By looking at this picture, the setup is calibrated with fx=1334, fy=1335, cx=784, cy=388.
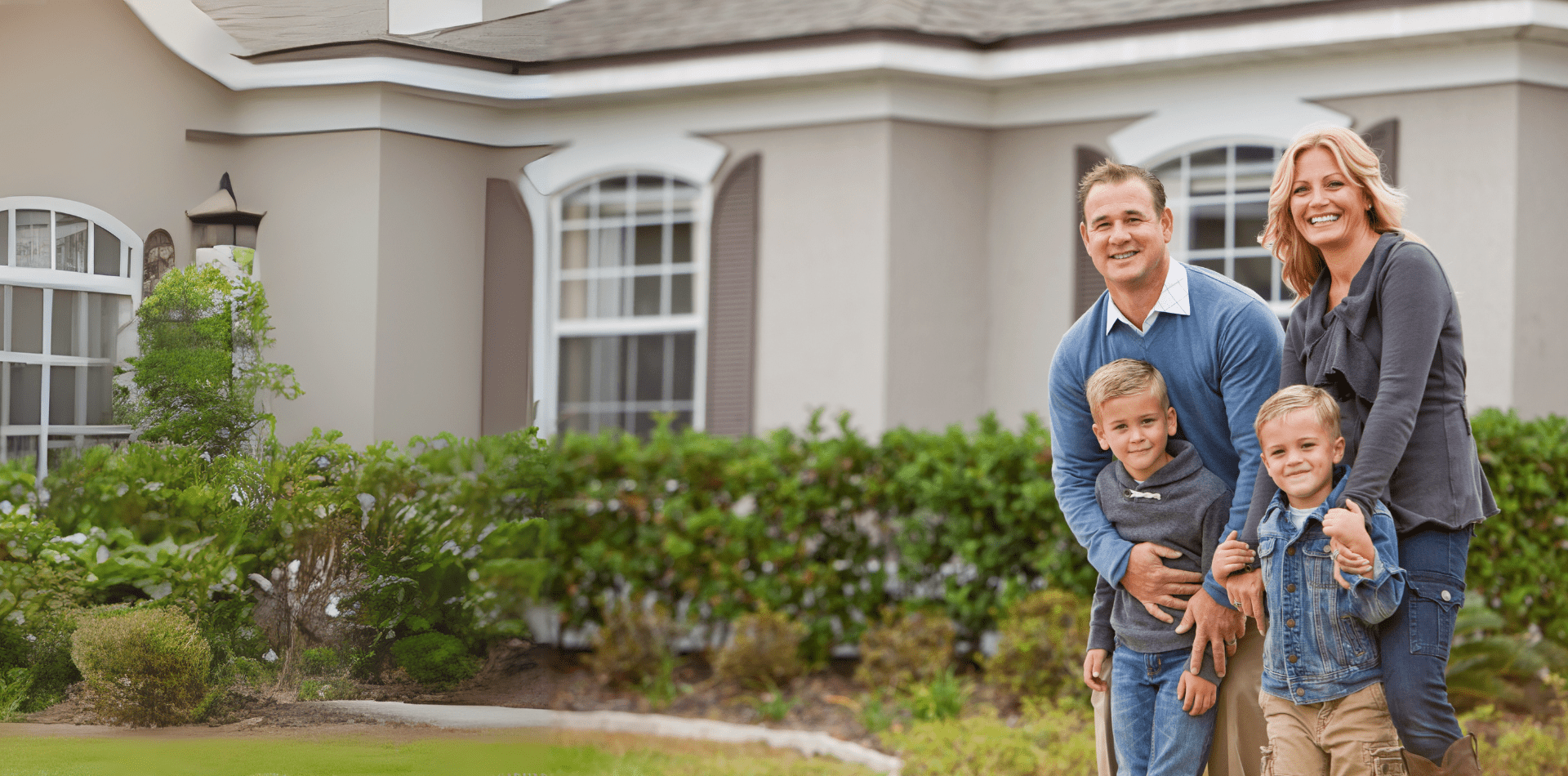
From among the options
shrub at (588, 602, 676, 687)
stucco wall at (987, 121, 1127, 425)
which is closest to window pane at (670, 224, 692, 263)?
stucco wall at (987, 121, 1127, 425)

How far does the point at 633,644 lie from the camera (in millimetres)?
6785

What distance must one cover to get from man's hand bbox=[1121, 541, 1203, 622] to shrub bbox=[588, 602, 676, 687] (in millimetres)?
4333

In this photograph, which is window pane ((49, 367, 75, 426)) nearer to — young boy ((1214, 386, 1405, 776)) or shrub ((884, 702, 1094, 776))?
young boy ((1214, 386, 1405, 776))

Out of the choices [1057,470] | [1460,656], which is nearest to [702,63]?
[1460,656]

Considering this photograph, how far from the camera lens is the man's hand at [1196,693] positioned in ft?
8.89

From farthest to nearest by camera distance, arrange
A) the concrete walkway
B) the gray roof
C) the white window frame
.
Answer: the white window frame → the gray roof → the concrete walkway

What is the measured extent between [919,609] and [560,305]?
4.45 metres

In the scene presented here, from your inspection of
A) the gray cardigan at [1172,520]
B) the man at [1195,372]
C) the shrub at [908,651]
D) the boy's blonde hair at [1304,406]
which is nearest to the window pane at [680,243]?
the shrub at [908,651]

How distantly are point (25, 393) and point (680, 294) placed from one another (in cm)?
762

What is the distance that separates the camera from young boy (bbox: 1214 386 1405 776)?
2445 mm

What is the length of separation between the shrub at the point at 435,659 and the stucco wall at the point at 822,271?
647cm

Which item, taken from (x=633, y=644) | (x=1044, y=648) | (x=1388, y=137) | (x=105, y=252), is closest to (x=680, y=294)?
(x=633, y=644)

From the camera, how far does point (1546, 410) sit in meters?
7.77

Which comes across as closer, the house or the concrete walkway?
the concrete walkway
